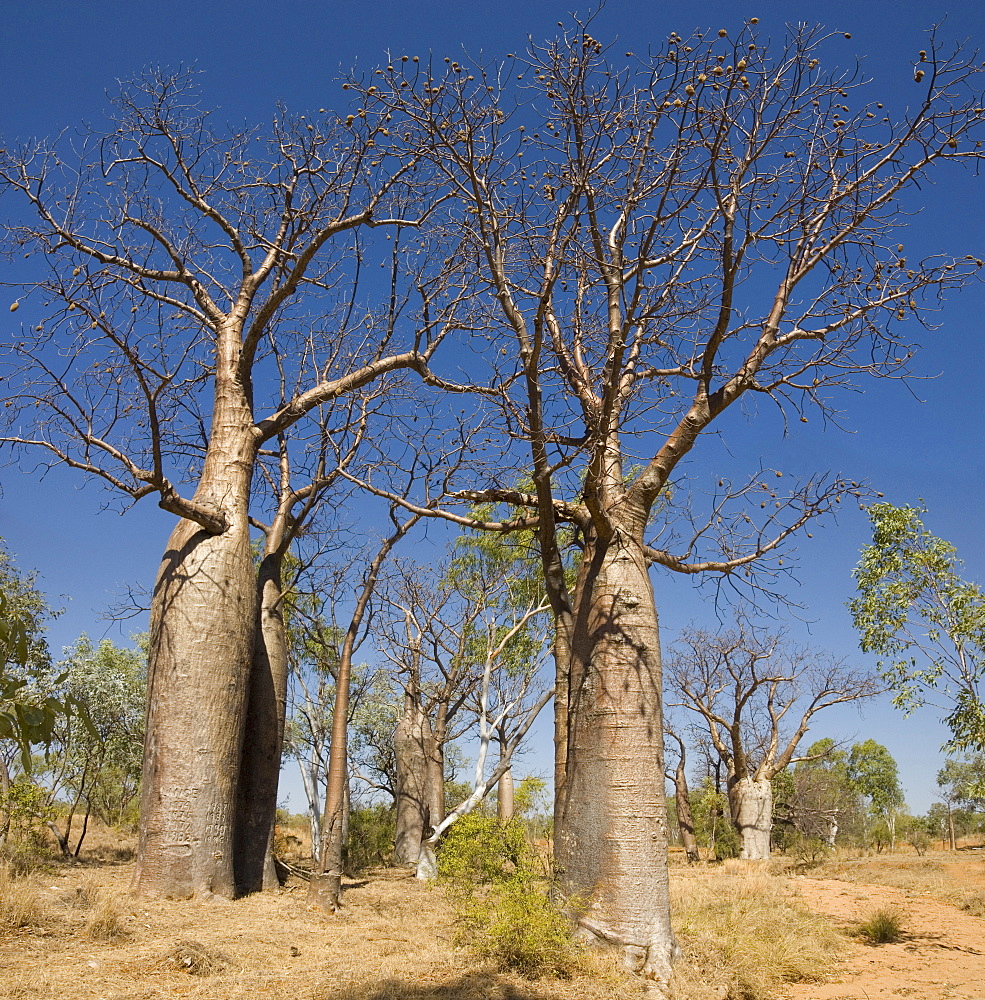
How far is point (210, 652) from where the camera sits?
607cm

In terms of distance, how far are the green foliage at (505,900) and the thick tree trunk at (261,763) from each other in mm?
1908

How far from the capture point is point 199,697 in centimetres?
594

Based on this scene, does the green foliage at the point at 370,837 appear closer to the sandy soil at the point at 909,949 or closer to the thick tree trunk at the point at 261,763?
the thick tree trunk at the point at 261,763

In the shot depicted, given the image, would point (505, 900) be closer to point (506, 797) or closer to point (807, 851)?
point (506, 797)

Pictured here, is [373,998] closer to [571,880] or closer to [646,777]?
[571,880]

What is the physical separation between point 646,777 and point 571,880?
80 centimetres

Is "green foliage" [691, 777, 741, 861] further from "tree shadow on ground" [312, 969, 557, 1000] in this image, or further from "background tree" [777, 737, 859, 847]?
"tree shadow on ground" [312, 969, 557, 1000]

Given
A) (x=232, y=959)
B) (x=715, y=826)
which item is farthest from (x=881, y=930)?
(x=715, y=826)

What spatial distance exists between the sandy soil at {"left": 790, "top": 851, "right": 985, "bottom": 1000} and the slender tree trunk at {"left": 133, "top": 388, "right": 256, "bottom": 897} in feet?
13.3

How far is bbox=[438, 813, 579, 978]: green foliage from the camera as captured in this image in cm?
438

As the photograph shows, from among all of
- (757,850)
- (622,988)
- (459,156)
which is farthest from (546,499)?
(757,850)

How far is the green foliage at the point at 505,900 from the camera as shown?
14.4ft

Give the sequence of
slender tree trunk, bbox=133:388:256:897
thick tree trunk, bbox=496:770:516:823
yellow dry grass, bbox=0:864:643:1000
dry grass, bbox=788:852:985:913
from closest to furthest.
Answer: yellow dry grass, bbox=0:864:643:1000, slender tree trunk, bbox=133:388:256:897, dry grass, bbox=788:852:985:913, thick tree trunk, bbox=496:770:516:823

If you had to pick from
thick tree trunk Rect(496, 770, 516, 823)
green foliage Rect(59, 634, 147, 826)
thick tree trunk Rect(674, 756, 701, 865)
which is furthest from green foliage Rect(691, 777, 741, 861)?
green foliage Rect(59, 634, 147, 826)
